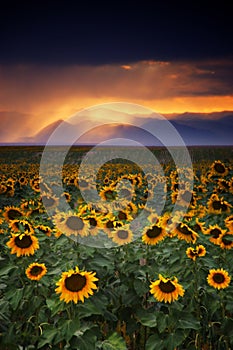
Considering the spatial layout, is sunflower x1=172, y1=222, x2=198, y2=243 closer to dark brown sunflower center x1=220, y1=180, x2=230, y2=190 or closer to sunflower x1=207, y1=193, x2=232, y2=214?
sunflower x1=207, y1=193, x2=232, y2=214

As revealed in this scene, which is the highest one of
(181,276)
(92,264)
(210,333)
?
(92,264)

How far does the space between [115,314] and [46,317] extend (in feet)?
2.07

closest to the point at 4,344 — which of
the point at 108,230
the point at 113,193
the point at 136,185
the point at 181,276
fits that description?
the point at 108,230

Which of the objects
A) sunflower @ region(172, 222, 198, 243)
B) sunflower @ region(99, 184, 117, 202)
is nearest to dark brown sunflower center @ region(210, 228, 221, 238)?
sunflower @ region(172, 222, 198, 243)

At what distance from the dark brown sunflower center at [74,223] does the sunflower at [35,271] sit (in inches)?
18.0

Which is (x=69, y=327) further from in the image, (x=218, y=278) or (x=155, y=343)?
(x=218, y=278)

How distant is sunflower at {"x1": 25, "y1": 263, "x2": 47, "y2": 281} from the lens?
3745 millimetres

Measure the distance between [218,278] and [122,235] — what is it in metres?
1.02

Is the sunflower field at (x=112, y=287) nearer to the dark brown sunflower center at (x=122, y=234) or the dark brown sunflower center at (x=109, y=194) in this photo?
the dark brown sunflower center at (x=122, y=234)

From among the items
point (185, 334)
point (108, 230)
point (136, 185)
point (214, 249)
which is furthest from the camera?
point (136, 185)

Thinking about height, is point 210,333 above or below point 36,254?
below

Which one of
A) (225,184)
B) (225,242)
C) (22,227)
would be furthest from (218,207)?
(22,227)

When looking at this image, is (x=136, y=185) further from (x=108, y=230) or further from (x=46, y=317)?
(x=46, y=317)

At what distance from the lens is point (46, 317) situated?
3.88 meters
